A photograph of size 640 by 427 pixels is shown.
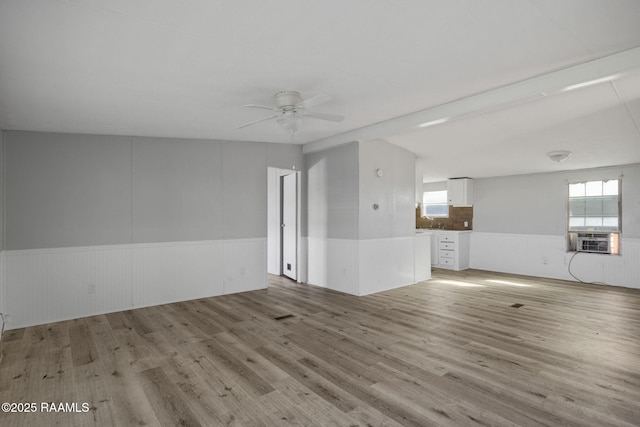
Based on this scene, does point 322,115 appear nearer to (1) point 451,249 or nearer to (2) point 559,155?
(2) point 559,155

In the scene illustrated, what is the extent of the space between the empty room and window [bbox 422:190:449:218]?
1.17m

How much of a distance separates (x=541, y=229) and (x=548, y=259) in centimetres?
63

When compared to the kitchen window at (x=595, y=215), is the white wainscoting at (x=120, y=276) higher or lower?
lower

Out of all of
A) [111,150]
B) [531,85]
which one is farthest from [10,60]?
[531,85]

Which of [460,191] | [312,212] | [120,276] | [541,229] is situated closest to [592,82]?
[312,212]

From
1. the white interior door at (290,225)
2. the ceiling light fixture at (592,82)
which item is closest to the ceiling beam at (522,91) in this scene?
the ceiling light fixture at (592,82)

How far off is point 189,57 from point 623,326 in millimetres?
5291

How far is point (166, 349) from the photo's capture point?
132 inches

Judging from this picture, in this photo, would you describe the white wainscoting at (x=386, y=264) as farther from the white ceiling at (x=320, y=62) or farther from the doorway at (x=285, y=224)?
the white ceiling at (x=320, y=62)

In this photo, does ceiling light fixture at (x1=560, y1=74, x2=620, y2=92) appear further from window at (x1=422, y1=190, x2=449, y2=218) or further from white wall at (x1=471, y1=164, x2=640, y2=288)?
window at (x1=422, y1=190, x2=449, y2=218)

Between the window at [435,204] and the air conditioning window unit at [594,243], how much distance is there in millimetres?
2880

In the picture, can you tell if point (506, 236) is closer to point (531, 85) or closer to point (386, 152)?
point (386, 152)

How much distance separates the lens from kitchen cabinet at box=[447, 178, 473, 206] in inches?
319

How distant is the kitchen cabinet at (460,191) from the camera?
8.11 meters
